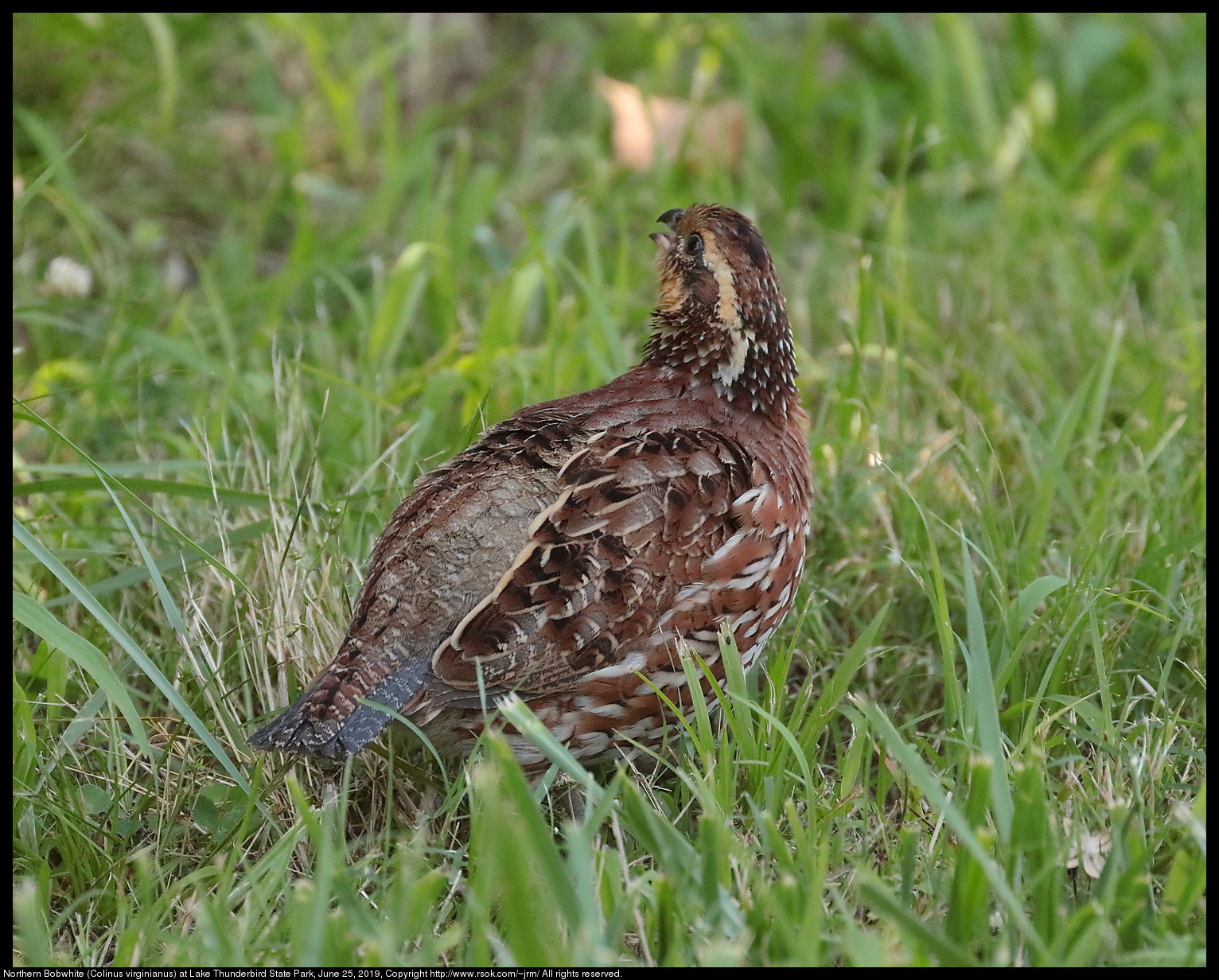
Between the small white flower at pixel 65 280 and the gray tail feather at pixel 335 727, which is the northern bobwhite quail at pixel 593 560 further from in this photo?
the small white flower at pixel 65 280

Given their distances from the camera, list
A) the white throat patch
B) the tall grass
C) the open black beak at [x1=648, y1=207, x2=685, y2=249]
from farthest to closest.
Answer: the open black beak at [x1=648, y1=207, x2=685, y2=249] → the white throat patch → the tall grass

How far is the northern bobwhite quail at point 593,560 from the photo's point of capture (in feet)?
11.2

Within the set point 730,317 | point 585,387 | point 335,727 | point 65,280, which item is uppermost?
point 65,280

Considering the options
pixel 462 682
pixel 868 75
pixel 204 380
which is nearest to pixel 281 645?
pixel 462 682

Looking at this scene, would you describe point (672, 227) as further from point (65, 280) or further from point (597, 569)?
point (65, 280)

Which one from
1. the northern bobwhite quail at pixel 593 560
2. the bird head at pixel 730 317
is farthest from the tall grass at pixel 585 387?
the bird head at pixel 730 317

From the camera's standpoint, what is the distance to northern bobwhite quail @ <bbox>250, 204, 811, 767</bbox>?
11.2ft

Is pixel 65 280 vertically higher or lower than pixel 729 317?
higher

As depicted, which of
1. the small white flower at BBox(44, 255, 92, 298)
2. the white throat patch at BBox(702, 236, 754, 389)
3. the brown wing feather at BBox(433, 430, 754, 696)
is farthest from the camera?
the small white flower at BBox(44, 255, 92, 298)

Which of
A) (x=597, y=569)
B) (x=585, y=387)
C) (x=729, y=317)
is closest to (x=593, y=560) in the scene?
(x=597, y=569)

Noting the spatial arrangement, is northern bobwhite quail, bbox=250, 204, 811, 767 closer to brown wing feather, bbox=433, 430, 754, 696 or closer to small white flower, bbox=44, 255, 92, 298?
brown wing feather, bbox=433, 430, 754, 696

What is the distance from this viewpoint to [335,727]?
3268mm

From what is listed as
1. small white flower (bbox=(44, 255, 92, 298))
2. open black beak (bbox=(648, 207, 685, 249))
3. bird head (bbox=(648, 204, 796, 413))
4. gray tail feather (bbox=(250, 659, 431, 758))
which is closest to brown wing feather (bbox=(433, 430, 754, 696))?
gray tail feather (bbox=(250, 659, 431, 758))

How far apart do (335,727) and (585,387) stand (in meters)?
2.14
